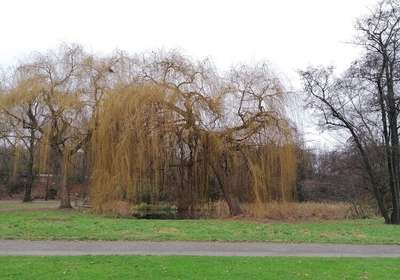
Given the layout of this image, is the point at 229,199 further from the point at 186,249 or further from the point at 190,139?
the point at 186,249

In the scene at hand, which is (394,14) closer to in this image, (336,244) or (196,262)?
(336,244)

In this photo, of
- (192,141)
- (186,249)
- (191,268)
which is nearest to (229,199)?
(192,141)

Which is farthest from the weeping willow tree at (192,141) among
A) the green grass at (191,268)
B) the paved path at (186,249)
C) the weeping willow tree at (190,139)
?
the green grass at (191,268)

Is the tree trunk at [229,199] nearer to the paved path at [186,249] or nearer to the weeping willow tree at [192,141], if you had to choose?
the weeping willow tree at [192,141]

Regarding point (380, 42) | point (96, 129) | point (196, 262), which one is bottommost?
point (196, 262)

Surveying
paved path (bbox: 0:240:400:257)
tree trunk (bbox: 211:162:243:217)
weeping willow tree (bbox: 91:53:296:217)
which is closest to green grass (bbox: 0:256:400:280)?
paved path (bbox: 0:240:400:257)

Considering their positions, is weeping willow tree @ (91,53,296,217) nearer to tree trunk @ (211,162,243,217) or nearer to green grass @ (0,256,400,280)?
tree trunk @ (211,162,243,217)

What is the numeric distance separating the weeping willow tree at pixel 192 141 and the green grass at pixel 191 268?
14.8 meters

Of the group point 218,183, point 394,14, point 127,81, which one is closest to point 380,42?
point 394,14

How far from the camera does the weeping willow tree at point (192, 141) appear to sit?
26.6 m

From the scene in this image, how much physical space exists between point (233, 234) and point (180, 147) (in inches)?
416

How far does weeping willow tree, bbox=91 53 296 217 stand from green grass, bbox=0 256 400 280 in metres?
14.8

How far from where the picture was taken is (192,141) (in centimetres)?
2745

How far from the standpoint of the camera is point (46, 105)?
31875 millimetres
